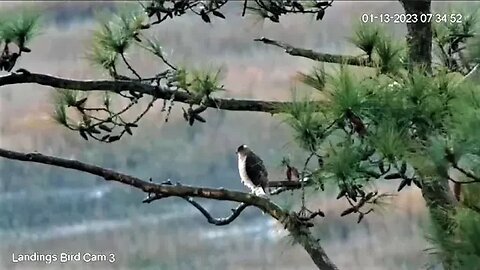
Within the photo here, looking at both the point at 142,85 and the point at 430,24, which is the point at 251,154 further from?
the point at 430,24

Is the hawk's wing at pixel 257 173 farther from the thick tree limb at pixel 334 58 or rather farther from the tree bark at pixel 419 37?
the tree bark at pixel 419 37

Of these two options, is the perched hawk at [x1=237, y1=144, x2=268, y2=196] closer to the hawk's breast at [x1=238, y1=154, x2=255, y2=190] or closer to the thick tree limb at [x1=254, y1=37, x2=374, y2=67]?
the hawk's breast at [x1=238, y1=154, x2=255, y2=190]

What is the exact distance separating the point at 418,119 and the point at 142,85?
49 cm

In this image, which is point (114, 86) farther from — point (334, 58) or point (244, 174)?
point (334, 58)

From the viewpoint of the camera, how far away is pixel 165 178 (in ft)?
5.87

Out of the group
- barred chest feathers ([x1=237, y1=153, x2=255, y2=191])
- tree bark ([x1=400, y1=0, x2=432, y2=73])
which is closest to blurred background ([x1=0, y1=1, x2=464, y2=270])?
barred chest feathers ([x1=237, y1=153, x2=255, y2=191])

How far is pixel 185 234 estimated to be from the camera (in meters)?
1.82

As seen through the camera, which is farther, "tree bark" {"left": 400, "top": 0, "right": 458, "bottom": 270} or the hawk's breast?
the hawk's breast

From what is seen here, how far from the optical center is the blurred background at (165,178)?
179 centimetres

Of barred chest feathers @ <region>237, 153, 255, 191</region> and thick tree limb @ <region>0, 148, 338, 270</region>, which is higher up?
barred chest feathers @ <region>237, 153, 255, 191</region>

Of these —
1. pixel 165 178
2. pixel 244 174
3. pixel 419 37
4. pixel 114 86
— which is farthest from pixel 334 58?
pixel 165 178

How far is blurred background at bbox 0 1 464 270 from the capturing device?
1.79 meters

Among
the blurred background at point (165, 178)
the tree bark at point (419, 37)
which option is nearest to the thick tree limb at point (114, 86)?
the tree bark at point (419, 37)

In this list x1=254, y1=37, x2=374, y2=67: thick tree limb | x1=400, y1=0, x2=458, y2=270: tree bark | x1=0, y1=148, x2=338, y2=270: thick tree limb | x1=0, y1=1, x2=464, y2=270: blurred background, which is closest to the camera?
x1=400, y1=0, x2=458, y2=270: tree bark
